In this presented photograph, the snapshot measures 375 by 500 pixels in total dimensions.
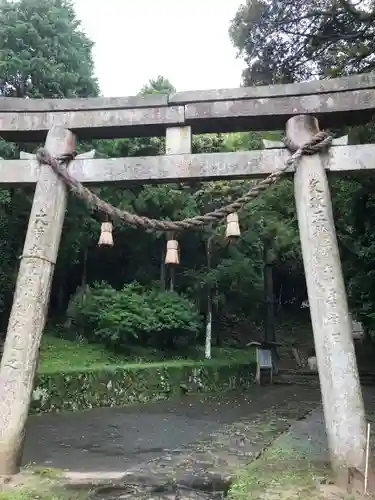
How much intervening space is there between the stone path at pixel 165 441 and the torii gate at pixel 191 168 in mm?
1665

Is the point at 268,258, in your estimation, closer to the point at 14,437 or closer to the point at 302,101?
the point at 302,101

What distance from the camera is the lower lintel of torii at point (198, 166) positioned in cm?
658

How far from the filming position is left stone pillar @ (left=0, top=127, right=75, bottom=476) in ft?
19.5

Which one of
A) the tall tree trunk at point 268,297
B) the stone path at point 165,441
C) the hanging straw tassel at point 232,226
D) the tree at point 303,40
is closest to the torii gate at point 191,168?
the hanging straw tassel at point 232,226

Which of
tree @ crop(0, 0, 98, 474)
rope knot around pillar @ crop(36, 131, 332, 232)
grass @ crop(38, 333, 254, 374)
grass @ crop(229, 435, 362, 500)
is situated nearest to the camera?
grass @ crop(229, 435, 362, 500)

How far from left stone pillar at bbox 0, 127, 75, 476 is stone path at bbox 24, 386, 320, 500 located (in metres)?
1.18

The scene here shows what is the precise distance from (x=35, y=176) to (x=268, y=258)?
770 inches

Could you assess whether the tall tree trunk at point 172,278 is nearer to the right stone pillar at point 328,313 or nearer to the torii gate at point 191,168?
the torii gate at point 191,168

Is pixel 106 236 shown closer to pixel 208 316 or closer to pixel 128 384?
pixel 128 384

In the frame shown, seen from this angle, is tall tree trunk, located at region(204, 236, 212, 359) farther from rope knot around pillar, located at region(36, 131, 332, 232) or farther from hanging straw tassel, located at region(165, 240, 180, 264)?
rope knot around pillar, located at region(36, 131, 332, 232)

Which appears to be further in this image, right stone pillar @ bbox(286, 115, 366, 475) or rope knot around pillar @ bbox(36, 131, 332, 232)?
rope knot around pillar @ bbox(36, 131, 332, 232)

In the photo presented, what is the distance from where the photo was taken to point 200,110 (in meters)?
6.89

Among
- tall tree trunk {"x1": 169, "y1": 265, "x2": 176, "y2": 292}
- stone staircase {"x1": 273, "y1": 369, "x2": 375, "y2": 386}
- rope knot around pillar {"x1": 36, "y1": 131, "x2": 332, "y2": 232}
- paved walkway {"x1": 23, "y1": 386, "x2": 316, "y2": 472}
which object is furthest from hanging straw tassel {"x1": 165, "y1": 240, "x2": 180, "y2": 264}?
stone staircase {"x1": 273, "y1": 369, "x2": 375, "y2": 386}

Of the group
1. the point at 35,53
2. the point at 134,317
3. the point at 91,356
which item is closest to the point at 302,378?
the point at 134,317
